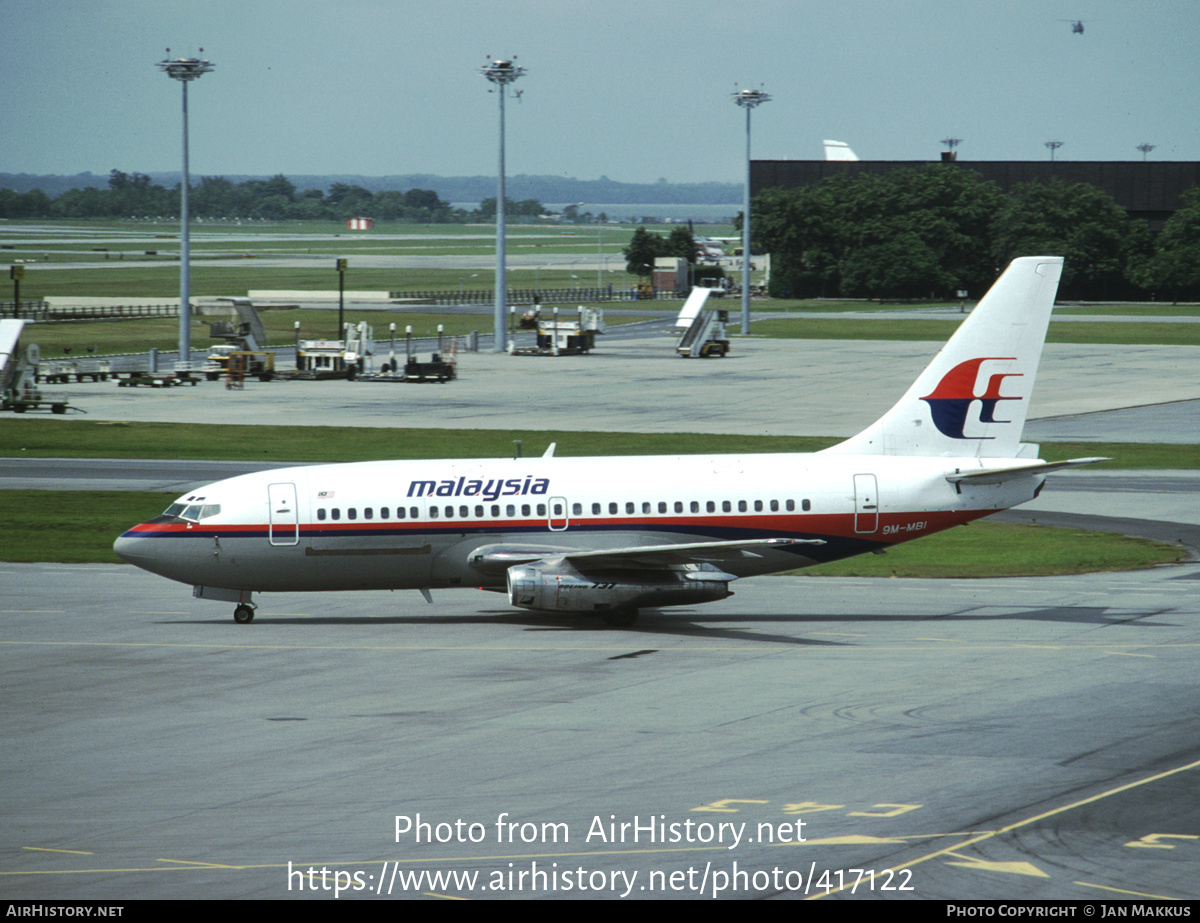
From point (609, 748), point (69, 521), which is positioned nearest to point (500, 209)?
point (69, 521)

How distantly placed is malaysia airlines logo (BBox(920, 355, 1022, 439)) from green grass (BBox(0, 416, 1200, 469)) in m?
27.1

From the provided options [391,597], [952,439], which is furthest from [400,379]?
[952,439]

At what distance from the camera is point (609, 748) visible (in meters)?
24.7

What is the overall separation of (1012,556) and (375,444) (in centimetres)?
3643

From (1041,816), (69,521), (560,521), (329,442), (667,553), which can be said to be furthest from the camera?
(329,442)

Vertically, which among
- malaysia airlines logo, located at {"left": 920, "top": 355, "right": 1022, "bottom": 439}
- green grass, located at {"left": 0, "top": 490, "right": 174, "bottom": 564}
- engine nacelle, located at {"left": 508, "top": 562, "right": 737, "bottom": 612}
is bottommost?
green grass, located at {"left": 0, "top": 490, "right": 174, "bottom": 564}

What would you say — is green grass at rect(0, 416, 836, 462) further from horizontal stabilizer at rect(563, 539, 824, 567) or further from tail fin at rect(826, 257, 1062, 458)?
horizontal stabilizer at rect(563, 539, 824, 567)

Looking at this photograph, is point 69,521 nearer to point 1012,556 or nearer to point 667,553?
point 667,553

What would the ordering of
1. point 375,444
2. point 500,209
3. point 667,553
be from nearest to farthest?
point 667,553 < point 375,444 < point 500,209

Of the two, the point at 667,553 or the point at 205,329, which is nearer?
the point at 667,553

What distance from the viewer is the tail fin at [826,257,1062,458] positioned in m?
37.8

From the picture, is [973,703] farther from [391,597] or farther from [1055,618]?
[391,597]

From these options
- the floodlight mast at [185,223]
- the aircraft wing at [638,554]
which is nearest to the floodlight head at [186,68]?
the floodlight mast at [185,223]

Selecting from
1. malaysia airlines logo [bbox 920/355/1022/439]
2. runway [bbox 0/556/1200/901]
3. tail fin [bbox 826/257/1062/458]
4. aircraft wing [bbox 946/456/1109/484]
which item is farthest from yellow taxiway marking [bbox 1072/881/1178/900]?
malaysia airlines logo [bbox 920/355/1022/439]
